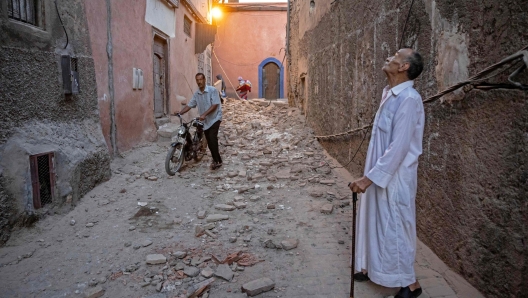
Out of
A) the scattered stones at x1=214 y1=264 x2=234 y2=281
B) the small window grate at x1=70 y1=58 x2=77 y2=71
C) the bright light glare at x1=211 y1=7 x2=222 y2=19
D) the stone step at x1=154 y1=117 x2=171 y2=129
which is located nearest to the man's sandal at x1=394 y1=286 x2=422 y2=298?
the scattered stones at x1=214 y1=264 x2=234 y2=281

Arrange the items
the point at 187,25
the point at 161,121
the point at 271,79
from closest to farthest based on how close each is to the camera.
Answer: the point at 161,121
the point at 187,25
the point at 271,79

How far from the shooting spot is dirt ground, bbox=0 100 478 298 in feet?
9.32

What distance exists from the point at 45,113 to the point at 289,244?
3.05 meters

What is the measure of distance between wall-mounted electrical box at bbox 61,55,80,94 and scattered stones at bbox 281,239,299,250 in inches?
124

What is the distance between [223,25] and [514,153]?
18.9 meters

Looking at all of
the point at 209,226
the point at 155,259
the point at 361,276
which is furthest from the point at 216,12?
the point at 361,276

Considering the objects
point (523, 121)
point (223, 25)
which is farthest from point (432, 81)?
point (223, 25)

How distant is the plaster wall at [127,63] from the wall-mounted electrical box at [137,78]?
0.08 metres

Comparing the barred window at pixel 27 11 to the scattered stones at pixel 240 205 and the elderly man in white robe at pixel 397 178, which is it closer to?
the scattered stones at pixel 240 205

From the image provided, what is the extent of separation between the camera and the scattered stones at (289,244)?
343cm

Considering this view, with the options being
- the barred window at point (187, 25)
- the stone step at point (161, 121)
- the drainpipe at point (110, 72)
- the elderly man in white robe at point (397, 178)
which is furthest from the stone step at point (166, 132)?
the elderly man in white robe at point (397, 178)

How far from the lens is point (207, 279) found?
2.89 m

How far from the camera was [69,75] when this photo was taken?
4.50 metres

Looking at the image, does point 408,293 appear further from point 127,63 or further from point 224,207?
point 127,63
